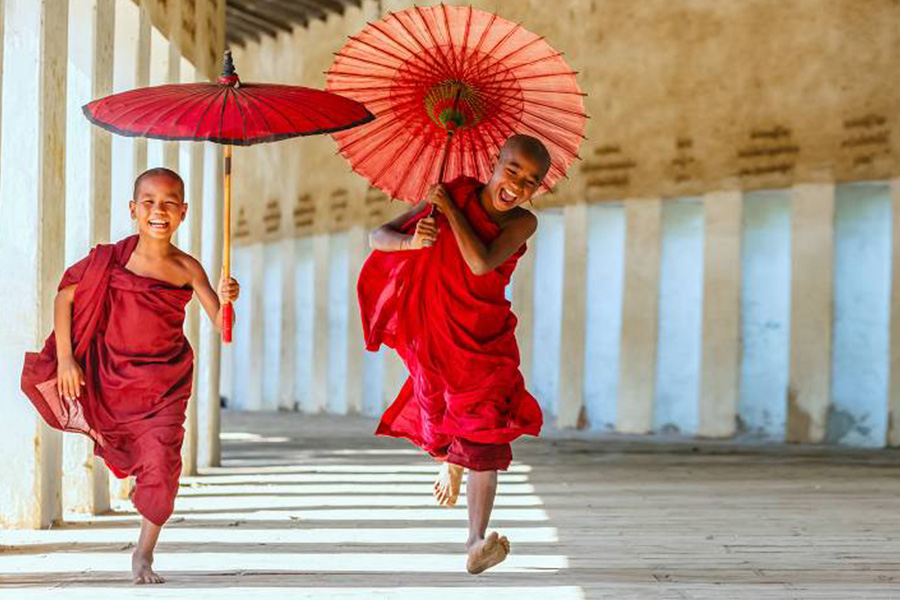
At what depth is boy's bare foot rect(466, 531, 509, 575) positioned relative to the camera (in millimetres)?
4762

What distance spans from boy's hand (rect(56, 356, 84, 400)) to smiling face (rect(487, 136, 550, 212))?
1503 millimetres

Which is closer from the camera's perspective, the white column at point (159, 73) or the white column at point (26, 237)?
the white column at point (26, 237)

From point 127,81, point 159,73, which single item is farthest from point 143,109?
point 159,73

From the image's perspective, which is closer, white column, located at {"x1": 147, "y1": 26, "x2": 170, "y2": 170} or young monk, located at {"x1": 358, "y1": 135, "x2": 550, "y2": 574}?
young monk, located at {"x1": 358, "y1": 135, "x2": 550, "y2": 574}

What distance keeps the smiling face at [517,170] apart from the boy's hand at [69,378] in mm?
1503

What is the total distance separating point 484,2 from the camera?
1569 cm

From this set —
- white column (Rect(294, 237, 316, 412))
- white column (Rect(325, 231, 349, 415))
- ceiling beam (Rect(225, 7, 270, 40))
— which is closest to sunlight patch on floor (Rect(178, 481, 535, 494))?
white column (Rect(325, 231, 349, 415))

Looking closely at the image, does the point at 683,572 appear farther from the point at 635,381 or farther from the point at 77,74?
the point at 635,381

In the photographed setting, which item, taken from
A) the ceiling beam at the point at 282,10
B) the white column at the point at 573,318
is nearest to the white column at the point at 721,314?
the white column at the point at 573,318

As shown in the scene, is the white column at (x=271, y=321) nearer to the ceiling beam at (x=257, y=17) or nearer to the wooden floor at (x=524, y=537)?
the ceiling beam at (x=257, y=17)

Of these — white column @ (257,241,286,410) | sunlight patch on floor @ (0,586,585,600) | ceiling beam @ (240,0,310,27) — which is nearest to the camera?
sunlight patch on floor @ (0,586,585,600)

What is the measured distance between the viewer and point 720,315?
1354 centimetres

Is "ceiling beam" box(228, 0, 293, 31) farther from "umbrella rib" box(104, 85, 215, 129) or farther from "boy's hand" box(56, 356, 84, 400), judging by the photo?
"boy's hand" box(56, 356, 84, 400)

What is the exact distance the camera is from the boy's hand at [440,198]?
199 inches
